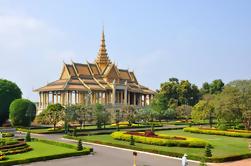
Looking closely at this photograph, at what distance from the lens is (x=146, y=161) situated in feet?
77.9

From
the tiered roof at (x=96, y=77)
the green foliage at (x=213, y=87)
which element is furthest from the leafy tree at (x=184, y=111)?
the green foliage at (x=213, y=87)

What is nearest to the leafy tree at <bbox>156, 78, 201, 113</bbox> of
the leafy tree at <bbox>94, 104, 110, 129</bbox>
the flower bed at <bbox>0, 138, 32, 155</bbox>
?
the leafy tree at <bbox>94, 104, 110, 129</bbox>

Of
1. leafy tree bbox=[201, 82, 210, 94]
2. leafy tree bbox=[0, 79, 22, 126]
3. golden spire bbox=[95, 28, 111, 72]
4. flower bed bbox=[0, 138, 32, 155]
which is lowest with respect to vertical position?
flower bed bbox=[0, 138, 32, 155]

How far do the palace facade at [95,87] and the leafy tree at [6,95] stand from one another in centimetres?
1133

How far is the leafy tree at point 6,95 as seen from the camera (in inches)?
2100

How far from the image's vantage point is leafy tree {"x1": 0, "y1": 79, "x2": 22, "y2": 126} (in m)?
53.3

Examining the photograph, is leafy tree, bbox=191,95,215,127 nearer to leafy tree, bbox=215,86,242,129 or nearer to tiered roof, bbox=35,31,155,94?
leafy tree, bbox=215,86,242,129

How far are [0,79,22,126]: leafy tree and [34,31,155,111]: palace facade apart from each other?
37.2 feet

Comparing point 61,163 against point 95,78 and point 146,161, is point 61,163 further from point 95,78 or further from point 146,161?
point 95,78

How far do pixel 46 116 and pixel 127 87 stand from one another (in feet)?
102

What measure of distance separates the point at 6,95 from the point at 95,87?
63.5 ft

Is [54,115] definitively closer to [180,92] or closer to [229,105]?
[229,105]

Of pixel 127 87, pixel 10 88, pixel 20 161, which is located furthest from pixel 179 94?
pixel 20 161

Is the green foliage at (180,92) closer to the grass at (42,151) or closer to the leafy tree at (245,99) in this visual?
the leafy tree at (245,99)
